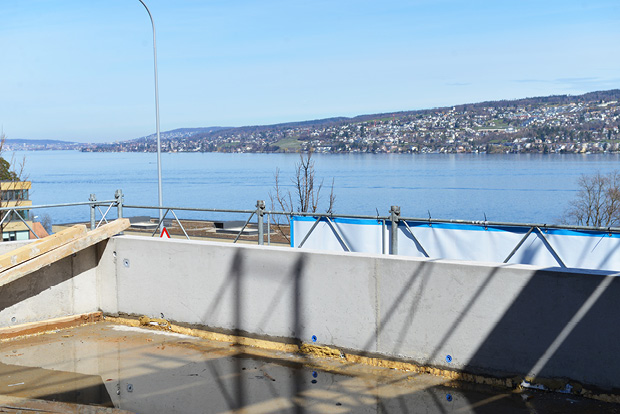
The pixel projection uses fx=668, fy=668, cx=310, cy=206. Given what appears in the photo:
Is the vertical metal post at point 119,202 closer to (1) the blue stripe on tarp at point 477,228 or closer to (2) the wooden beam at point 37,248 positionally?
(2) the wooden beam at point 37,248

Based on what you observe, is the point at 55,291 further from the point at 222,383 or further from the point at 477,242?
the point at 477,242

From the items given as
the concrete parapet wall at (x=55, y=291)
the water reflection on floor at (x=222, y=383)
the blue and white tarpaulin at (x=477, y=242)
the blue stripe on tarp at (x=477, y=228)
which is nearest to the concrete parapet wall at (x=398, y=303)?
the water reflection on floor at (x=222, y=383)

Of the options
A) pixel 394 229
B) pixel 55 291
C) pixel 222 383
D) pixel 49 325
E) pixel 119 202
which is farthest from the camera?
pixel 119 202

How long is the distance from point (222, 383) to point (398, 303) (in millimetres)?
2083

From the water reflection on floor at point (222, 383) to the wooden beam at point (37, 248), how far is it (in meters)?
1.12

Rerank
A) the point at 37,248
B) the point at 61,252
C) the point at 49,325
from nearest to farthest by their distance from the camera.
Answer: the point at 37,248 → the point at 61,252 → the point at 49,325

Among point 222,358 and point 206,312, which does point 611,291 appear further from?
point 206,312

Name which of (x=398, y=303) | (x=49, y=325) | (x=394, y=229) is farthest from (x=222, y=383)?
(x=394, y=229)

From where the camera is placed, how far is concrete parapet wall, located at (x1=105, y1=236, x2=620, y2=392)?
6.35m

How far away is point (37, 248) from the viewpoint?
911 cm

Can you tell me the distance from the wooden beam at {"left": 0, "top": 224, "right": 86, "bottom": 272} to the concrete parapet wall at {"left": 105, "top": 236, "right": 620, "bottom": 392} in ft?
2.45

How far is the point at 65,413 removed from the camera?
6160 millimetres

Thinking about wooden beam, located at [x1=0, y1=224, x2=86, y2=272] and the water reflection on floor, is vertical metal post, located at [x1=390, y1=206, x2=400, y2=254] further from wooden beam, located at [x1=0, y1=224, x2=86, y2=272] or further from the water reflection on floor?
wooden beam, located at [x1=0, y1=224, x2=86, y2=272]

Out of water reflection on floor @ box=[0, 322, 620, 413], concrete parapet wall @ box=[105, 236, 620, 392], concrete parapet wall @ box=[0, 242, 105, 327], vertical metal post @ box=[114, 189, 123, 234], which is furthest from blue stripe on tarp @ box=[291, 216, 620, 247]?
concrete parapet wall @ box=[0, 242, 105, 327]
